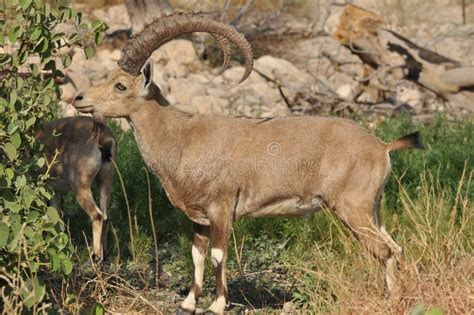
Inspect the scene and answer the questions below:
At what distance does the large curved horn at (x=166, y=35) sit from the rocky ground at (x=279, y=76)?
4.97m

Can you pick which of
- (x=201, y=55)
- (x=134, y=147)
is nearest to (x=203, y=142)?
(x=134, y=147)

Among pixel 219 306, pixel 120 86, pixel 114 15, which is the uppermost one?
pixel 120 86

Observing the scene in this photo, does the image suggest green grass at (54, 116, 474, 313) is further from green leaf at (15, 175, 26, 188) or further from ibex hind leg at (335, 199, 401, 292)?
green leaf at (15, 175, 26, 188)

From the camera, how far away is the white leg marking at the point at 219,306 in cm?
772

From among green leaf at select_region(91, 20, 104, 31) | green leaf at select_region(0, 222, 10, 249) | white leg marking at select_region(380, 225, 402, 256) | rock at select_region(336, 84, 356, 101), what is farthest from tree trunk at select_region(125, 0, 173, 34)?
green leaf at select_region(0, 222, 10, 249)

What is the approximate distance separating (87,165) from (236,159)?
2211mm

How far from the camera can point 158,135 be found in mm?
7980

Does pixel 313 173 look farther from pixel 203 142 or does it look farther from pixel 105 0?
pixel 105 0

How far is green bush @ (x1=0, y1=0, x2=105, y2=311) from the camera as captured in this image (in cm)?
643

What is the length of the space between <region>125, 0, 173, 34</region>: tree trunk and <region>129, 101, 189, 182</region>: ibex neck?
7727 mm

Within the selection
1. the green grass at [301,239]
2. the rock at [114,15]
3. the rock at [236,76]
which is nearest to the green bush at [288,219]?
the green grass at [301,239]

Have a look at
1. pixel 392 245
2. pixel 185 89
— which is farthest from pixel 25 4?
pixel 185 89

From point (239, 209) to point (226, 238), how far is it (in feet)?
0.90

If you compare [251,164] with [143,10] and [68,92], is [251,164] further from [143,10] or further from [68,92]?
[143,10]
